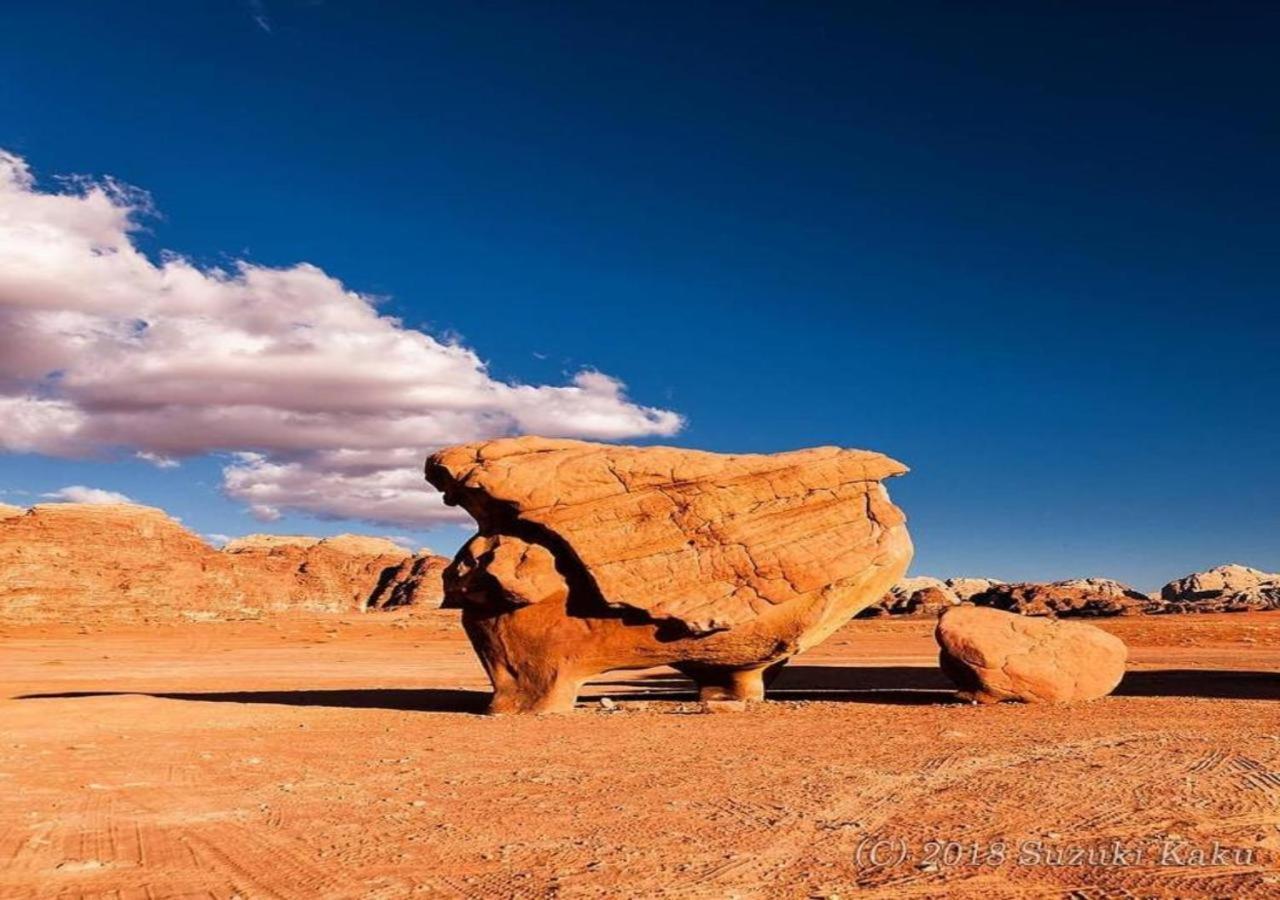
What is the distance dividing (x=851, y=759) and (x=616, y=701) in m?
10.4

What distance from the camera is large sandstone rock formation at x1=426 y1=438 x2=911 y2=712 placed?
61.3 feet

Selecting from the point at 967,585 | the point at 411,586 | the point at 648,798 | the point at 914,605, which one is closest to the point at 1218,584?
the point at 967,585

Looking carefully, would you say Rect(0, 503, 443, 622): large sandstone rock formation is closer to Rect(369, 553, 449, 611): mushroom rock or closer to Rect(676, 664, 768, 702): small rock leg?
Rect(369, 553, 449, 611): mushroom rock

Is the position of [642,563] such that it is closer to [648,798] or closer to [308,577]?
[648,798]

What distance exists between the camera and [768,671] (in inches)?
898

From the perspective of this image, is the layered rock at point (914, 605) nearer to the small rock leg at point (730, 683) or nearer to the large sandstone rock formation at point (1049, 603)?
the large sandstone rock formation at point (1049, 603)

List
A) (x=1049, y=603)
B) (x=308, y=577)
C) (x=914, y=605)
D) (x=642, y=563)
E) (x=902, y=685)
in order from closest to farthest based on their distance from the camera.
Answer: (x=642, y=563) < (x=902, y=685) < (x=1049, y=603) < (x=914, y=605) < (x=308, y=577)

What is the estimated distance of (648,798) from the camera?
9984mm

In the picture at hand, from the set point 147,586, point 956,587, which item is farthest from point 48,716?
→ point 956,587

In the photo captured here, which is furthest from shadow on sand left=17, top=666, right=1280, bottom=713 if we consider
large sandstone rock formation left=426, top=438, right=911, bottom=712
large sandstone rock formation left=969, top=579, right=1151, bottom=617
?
large sandstone rock formation left=969, top=579, right=1151, bottom=617

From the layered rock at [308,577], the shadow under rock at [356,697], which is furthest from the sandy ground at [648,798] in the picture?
the layered rock at [308,577]

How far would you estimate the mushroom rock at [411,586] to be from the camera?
10506cm

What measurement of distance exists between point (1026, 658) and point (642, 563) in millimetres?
8625

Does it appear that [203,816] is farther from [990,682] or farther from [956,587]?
[956,587]
